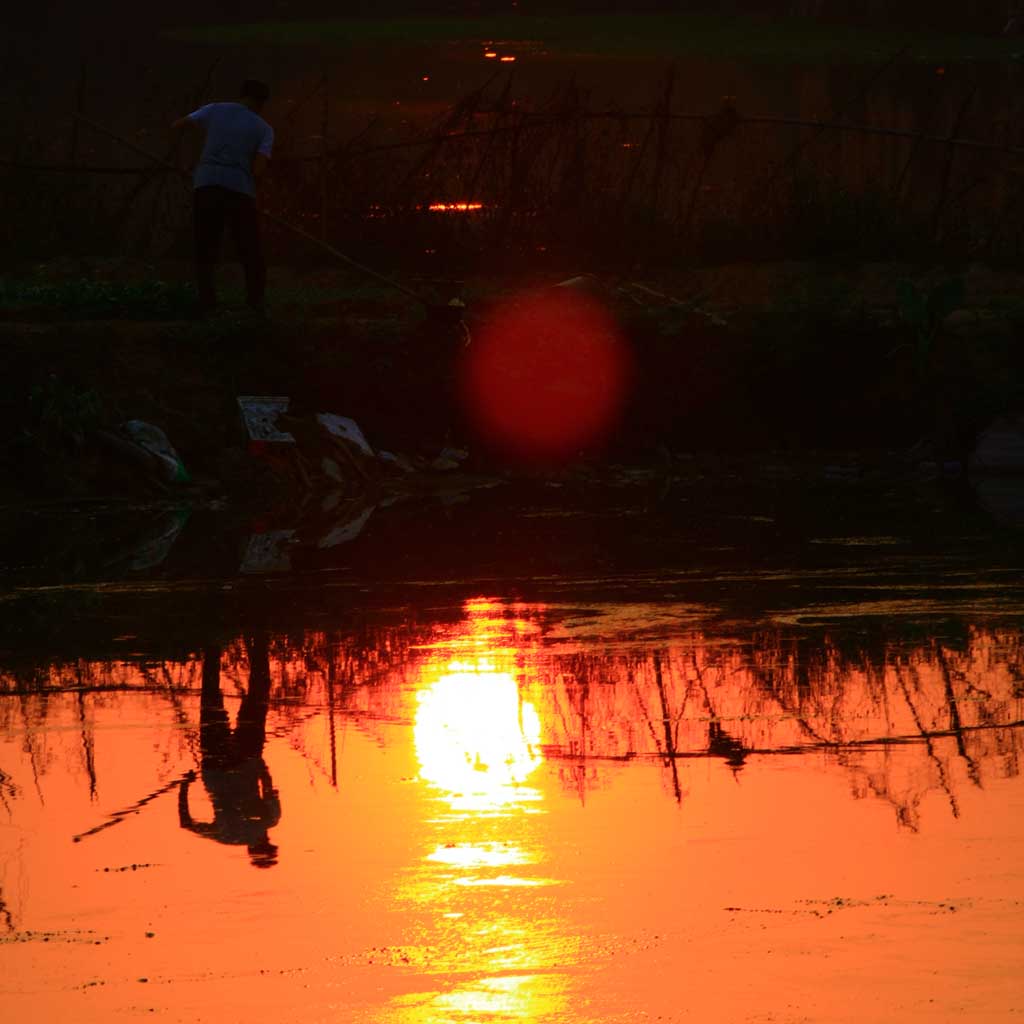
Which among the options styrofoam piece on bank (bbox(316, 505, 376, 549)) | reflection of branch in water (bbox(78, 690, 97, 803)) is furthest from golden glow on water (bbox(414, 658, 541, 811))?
styrofoam piece on bank (bbox(316, 505, 376, 549))

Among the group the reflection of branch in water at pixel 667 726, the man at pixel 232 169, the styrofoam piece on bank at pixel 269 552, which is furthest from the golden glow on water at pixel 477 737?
the man at pixel 232 169

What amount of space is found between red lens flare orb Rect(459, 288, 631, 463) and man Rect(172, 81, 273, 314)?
2033 mm

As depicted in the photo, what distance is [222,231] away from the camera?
18.0 m

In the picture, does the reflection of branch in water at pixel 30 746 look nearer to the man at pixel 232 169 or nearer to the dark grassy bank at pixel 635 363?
the dark grassy bank at pixel 635 363

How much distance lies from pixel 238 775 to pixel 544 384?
10704 mm

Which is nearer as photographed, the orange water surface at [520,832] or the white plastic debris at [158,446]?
the orange water surface at [520,832]

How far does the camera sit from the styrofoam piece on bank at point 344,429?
1750cm

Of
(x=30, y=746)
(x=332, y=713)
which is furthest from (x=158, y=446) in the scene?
(x=30, y=746)

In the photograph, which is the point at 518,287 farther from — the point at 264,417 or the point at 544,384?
the point at 264,417

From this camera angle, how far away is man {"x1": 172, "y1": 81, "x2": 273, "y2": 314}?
1764 cm

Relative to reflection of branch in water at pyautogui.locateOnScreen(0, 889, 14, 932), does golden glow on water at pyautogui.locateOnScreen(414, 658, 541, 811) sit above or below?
above

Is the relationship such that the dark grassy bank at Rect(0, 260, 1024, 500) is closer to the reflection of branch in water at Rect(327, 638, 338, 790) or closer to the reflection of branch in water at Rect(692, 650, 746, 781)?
the reflection of branch in water at Rect(327, 638, 338, 790)

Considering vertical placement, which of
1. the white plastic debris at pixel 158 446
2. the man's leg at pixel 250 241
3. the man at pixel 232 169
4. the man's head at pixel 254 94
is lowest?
the white plastic debris at pixel 158 446

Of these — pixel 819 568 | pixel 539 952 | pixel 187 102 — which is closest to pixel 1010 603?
pixel 819 568
